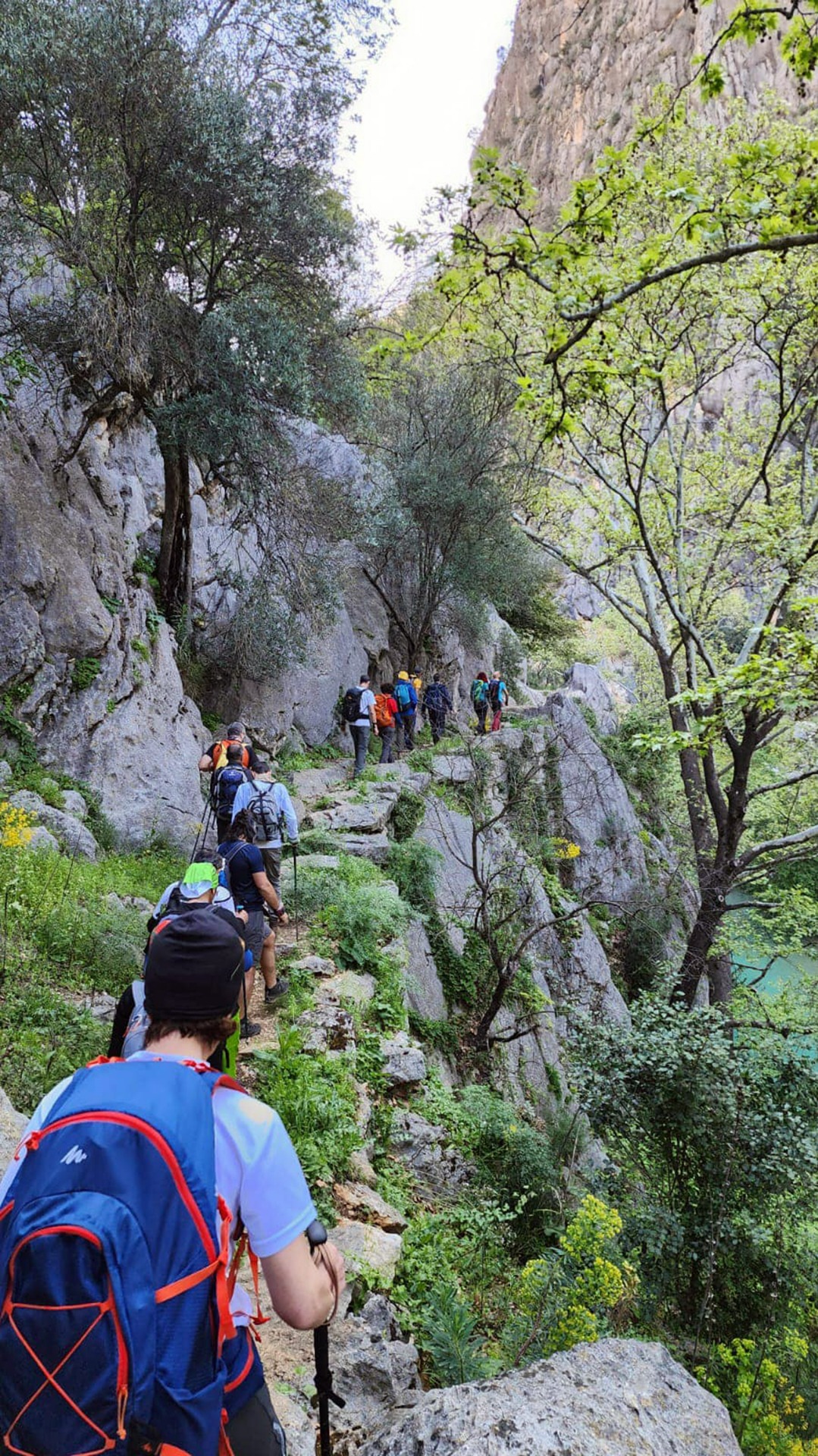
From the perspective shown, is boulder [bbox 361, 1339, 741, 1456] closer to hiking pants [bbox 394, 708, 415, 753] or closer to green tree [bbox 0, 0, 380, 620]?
green tree [bbox 0, 0, 380, 620]

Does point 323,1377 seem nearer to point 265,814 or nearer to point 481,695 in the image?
point 265,814

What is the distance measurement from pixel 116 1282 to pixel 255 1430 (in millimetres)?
702

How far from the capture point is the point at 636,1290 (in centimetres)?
510

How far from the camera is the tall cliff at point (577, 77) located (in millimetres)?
60188

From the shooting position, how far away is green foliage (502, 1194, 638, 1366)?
3584 millimetres

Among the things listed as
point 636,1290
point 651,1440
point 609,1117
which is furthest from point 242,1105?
point 609,1117

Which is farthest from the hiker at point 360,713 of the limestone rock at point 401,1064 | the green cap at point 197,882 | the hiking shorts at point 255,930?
the green cap at point 197,882

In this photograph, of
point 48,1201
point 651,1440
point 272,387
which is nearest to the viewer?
point 48,1201

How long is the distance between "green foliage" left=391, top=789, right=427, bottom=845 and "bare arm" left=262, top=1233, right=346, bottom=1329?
34.0 feet

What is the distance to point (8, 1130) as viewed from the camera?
9.83ft

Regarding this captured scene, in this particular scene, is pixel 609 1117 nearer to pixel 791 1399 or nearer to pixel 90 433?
pixel 791 1399

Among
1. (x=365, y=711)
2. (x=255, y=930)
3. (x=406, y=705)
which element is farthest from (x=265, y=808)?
(x=406, y=705)

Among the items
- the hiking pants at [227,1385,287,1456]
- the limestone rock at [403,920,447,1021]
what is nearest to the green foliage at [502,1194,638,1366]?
the hiking pants at [227,1385,287,1456]

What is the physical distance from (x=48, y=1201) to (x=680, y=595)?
12260 millimetres
